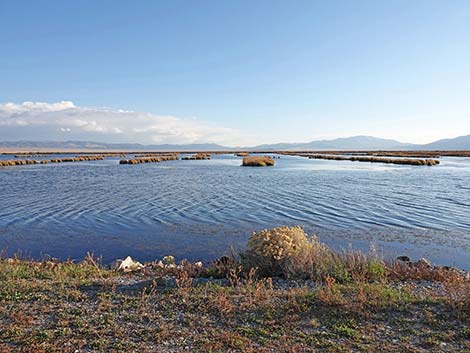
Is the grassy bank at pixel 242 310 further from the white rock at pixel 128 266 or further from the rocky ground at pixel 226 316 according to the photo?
the white rock at pixel 128 266

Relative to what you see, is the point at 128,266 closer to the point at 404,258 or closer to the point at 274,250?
the point at 274,250

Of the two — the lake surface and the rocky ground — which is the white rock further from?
the lake surface

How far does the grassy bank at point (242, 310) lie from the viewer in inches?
213

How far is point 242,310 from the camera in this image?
6605mm

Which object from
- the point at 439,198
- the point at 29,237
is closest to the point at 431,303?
the point at 29,237

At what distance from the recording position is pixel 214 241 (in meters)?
15.0

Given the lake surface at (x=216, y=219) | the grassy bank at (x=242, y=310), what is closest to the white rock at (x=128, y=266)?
the grassy bank at (x=242, y=310)

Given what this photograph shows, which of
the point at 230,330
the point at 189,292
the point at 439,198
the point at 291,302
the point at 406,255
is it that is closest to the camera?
the point at 230,330

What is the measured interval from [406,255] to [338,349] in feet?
30.4

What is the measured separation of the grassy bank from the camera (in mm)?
5398

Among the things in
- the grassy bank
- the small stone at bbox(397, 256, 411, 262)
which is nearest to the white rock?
the grassy bank

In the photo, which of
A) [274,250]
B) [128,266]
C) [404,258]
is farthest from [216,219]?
[274,250]

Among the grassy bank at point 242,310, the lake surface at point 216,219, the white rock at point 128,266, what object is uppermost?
the grassy bank at point 242,310

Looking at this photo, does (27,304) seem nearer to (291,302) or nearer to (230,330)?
(230,330)
